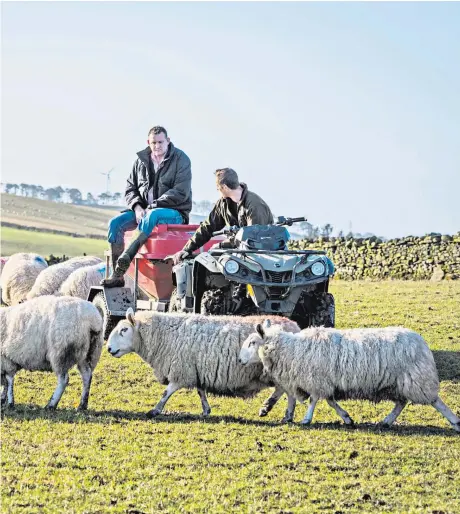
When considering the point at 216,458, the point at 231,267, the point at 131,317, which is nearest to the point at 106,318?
the point at 231,267

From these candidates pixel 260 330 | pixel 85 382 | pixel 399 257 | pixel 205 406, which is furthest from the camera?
pixel 399 257

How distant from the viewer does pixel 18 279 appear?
21.9 m

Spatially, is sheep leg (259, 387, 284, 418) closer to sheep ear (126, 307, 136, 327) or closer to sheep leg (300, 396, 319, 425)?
sheep leg (300, 396, 319, 425)

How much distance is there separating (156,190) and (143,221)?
2.09 feet

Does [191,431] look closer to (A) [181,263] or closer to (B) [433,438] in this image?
(B) [433,438]

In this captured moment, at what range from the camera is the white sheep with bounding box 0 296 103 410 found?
974cm

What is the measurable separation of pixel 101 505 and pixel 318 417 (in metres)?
3.89

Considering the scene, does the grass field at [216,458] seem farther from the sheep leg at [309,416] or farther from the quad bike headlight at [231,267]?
the quad bike headlight at [231,267]

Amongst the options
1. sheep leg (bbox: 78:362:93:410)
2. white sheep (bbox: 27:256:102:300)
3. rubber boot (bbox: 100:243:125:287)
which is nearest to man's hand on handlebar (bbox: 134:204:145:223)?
rubber boot (bbox: 100:243:125:287)

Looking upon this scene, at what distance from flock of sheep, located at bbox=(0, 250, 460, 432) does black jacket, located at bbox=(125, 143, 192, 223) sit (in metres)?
3.95

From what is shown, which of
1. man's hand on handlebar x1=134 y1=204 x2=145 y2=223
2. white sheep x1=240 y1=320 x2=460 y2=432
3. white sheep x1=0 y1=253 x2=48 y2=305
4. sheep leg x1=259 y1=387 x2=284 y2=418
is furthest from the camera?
white sheep x1=0 y1=253 x2=48 y2=305

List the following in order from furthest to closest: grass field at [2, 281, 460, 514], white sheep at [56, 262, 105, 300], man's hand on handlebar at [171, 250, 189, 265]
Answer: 1. white sheep at [56, 262, 105, 300]
2. man's hand on handlebar at [171, 250, 189, 265]
3. grass field at [2, 281, 460, 514]

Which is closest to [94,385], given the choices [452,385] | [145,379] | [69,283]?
[145,379]

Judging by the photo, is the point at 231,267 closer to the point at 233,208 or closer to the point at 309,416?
the point at 233,208
